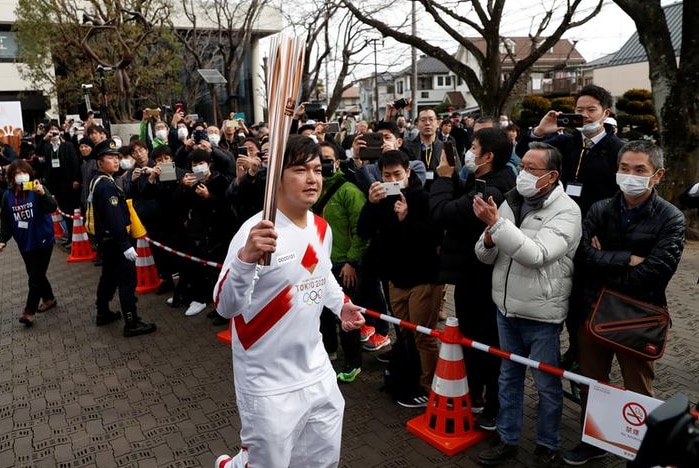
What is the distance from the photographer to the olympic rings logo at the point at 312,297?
8.92ft

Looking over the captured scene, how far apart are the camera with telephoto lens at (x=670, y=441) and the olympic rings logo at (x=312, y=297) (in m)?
1.69

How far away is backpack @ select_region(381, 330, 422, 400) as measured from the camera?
4645mm

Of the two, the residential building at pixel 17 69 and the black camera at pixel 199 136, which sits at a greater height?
the residential building at pixel 17 69

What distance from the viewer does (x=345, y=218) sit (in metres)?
5.07

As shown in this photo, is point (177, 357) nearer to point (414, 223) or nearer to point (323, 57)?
point (414, 223)

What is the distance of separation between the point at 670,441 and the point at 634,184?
2.49 m

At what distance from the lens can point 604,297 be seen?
11.3 ft

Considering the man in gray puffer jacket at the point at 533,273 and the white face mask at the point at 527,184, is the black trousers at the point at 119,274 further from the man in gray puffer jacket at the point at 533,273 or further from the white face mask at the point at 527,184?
the white face mask at the point at 527,184

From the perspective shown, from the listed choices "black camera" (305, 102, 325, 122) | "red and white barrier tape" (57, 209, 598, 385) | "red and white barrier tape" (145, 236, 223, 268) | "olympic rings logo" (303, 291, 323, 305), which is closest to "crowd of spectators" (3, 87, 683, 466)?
"red and white barrier tape" (57, 209, 598, 385)

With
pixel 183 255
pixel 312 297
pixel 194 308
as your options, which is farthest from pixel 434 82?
pixel 312 297

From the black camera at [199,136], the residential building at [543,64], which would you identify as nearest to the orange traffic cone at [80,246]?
the black camera at [199,136]

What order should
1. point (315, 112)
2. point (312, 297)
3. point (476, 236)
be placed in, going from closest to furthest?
point (312, 297), point (476, 236), point (315, 112)

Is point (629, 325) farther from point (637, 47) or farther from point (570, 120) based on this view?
point (637, 47)

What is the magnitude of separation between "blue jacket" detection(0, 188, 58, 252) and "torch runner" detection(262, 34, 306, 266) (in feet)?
19.5
